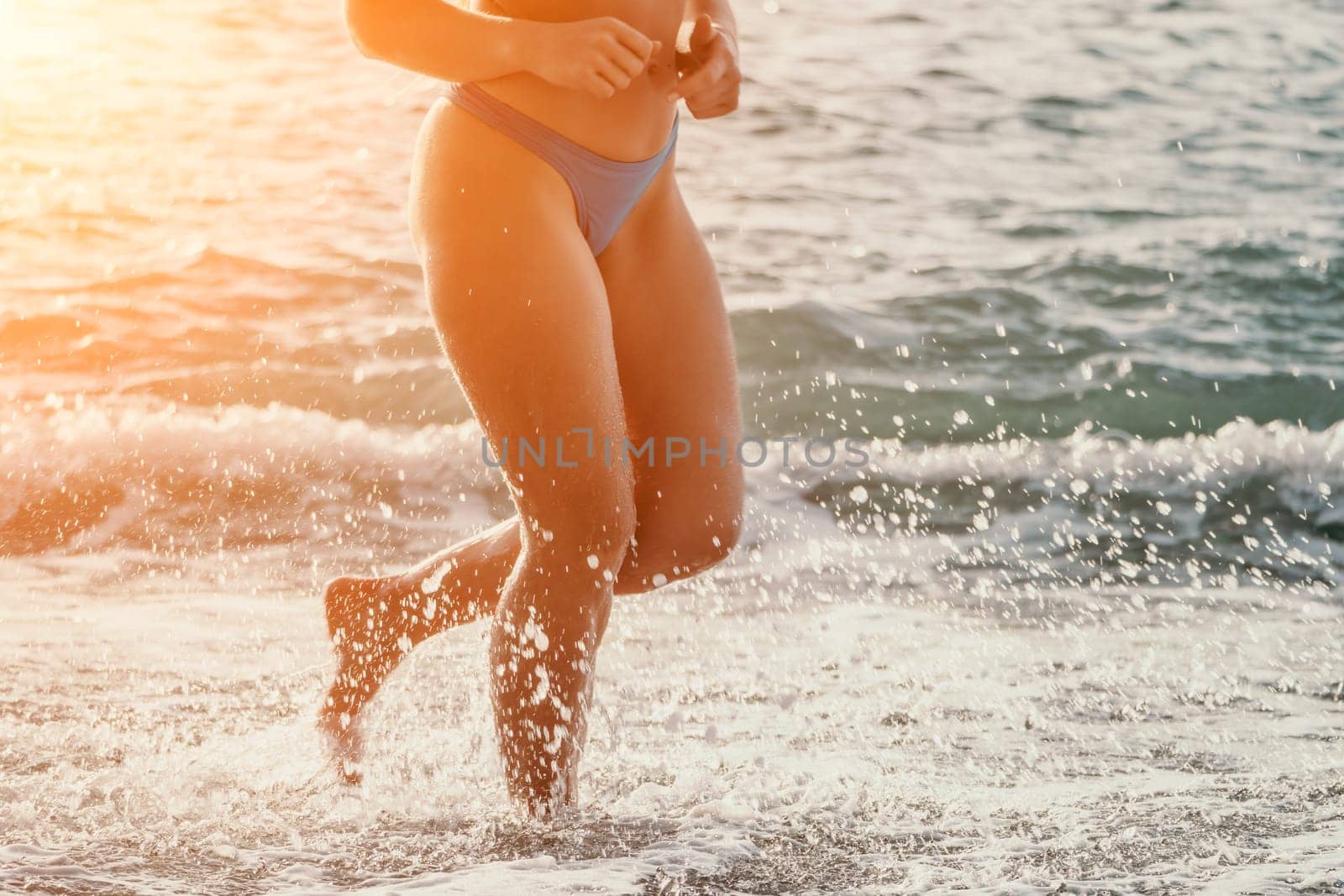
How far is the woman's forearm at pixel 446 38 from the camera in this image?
210cm

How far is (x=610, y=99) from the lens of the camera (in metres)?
2.25

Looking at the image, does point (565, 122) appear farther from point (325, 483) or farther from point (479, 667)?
point (325, 483)

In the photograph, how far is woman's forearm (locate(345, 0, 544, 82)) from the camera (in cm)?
210

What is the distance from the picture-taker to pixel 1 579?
5.12 m

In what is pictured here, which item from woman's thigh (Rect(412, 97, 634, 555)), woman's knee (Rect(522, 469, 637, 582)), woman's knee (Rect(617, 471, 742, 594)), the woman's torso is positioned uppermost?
the woman's torso

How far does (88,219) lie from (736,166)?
5.42 m

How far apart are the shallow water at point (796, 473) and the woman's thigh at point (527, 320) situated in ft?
1.31

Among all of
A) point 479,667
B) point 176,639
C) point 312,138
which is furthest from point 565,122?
point 312,138

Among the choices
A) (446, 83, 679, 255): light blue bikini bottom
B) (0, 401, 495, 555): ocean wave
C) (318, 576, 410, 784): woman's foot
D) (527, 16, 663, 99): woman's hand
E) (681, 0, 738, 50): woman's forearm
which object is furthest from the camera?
(0, 401, 495, 555): ocean wave

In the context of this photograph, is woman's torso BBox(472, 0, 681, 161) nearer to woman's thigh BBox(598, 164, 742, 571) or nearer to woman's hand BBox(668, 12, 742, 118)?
woman's hand BBox(668, 12, 742, 118)

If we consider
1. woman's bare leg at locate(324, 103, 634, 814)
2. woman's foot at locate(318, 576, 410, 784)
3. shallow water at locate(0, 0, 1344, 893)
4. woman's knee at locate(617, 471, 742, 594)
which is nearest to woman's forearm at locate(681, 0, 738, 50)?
woman's bare leg at locate(324, 103, 634, 814)

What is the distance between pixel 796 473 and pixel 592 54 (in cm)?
491

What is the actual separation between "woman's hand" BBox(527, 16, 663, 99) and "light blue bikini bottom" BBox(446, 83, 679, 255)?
12cm

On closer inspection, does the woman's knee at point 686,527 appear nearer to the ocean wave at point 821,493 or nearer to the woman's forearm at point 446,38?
the woman's forearm at point 446,38
